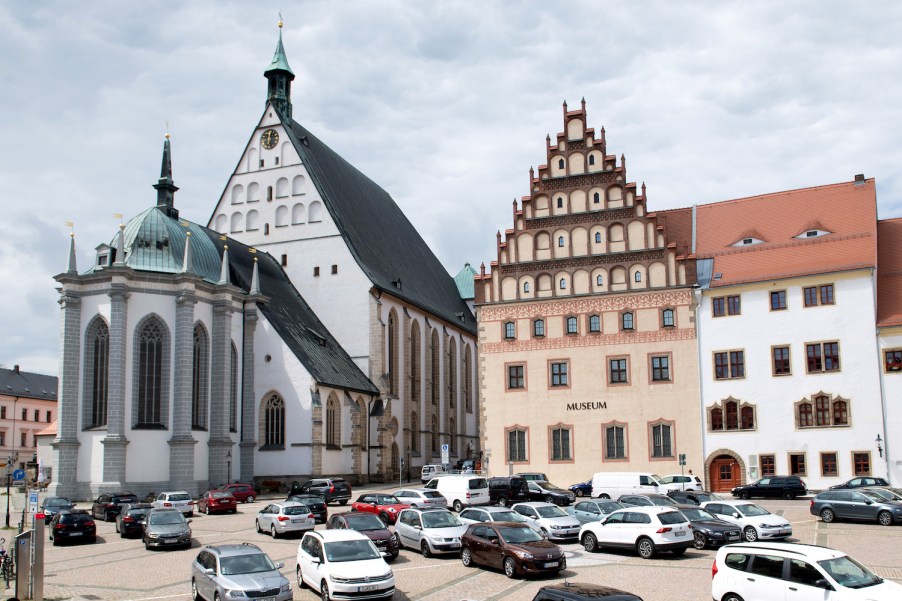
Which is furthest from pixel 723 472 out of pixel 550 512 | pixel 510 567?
pixel 510 567

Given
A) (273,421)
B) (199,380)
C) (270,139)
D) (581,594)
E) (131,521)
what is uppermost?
(270,139)

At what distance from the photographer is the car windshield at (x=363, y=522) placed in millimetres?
25078

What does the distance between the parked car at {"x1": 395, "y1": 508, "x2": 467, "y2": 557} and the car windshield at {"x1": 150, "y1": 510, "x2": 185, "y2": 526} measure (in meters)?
7.77

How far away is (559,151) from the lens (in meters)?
50.7

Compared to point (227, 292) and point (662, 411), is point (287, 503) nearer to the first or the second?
point (662, 411)

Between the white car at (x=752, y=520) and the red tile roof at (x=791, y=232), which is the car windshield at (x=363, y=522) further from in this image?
the red tile roof at (x=791, y=232)

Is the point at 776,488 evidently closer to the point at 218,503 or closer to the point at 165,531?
the point at 218,503

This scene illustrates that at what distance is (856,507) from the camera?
31234 mm

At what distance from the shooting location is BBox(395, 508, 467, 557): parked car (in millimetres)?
25234

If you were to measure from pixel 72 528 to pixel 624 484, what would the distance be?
23.1 m

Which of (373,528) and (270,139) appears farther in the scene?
(270,139)

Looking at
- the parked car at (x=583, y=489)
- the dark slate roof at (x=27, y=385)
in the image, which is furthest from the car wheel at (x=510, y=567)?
the dark slate roof at (x=27, y=385)

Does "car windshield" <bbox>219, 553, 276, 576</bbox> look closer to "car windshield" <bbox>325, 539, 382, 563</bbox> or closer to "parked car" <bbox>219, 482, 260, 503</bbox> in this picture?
"car windshield" <bbox>325, 539, 382, 563</bbox>

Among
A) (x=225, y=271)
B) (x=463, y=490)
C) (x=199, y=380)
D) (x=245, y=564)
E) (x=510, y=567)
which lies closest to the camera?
(x=245, y=564)
